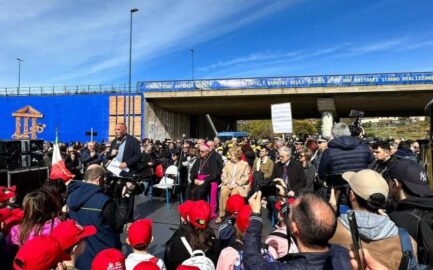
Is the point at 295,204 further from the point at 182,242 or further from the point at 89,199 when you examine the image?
the point at 89,199

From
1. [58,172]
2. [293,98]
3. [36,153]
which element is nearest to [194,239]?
[58,172]

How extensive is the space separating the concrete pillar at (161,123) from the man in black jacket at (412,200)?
96.3 ft

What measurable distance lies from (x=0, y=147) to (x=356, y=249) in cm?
749

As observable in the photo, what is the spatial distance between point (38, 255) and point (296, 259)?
4.65ft

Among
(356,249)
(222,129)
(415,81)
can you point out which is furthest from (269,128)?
(356,249)

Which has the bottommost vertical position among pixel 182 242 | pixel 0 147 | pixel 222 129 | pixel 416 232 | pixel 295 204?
pixel 182 242

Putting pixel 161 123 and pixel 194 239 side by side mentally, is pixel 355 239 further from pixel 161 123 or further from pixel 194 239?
pixel 161 123

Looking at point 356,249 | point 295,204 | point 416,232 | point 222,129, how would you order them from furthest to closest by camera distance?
point 222,129, point 416,232, point 295,204, point 356,249

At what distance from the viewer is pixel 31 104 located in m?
34.1

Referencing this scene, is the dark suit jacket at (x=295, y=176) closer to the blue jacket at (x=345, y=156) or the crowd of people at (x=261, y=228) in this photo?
the crowd of people at (x=261, y=228)

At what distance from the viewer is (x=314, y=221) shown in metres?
1.84

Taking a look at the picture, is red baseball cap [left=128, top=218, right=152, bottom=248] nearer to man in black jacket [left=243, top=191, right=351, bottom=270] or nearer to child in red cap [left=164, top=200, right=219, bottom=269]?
child in red cap [left=164, top=200, right=219, bottom=269]

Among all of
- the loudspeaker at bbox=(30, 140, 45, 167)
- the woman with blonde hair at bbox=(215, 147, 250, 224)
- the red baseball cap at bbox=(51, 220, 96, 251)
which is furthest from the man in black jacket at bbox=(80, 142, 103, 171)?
the red baseball cap at bbox=(51, 220, 96, 251)

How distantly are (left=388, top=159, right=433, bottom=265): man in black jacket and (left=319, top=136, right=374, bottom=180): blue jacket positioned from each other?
3.28ft
